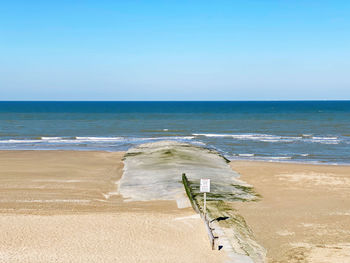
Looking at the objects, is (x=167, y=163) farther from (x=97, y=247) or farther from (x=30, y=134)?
(x=30, y=134)

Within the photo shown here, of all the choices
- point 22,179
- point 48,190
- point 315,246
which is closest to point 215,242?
point 315,246

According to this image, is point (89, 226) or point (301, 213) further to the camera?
point (301, 213)

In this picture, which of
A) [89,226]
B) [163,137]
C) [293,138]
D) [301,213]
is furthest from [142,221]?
[293,138]

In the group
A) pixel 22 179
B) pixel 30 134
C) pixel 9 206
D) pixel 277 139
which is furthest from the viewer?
pixel 30 134

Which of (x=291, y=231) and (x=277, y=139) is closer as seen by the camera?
(x=291, y=231)

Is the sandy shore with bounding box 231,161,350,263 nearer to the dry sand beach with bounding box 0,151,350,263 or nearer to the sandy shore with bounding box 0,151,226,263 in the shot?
the dry sand beach with bounding box 0,151,350,263

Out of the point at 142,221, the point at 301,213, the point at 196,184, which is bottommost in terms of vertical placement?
the point at 301,213

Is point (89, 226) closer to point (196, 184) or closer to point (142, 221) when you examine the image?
point (142, 221)
